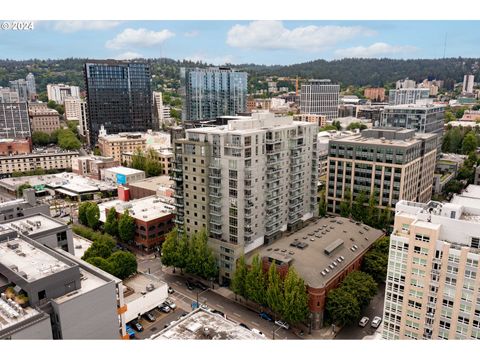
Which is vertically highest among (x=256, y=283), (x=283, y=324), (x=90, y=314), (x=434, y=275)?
(x=434, y=275)

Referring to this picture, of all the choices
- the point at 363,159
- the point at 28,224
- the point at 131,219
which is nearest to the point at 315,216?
the point at 363,159

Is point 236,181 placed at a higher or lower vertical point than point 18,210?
higher

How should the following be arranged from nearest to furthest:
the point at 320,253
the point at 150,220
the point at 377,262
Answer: the point at 320,253 → the point at 377,262 → the point at 150,220

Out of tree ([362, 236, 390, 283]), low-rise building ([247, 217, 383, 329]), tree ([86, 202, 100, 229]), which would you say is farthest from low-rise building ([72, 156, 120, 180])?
tree ([362, 236, 390, 283])

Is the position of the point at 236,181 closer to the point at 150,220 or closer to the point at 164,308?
the point at 164,308

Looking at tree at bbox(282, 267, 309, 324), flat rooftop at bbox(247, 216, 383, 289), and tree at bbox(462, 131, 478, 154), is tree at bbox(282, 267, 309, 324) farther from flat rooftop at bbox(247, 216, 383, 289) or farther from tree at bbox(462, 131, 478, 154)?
tree at bbox(462, 131, 478, 154)

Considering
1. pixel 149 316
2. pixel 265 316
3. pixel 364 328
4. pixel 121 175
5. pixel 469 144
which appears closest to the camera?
pixel 364 328

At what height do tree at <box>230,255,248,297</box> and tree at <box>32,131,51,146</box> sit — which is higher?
tree at <box>32,131,51,146</box>

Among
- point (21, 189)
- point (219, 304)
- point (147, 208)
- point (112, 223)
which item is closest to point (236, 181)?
point (219, 304)
